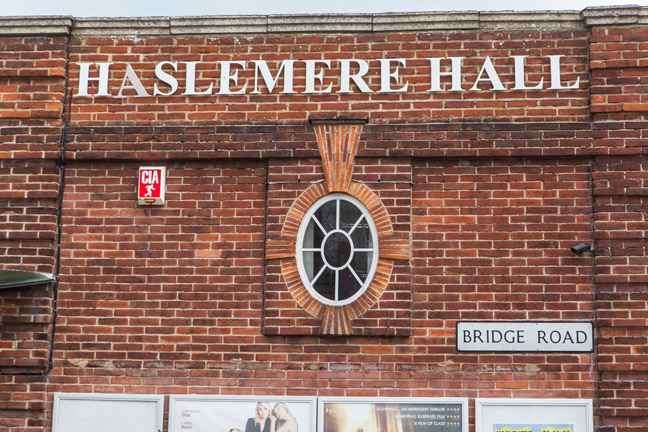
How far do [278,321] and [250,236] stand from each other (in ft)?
2.76

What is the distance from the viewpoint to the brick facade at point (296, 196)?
9.32 metres

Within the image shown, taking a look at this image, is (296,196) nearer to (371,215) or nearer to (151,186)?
(371,215)

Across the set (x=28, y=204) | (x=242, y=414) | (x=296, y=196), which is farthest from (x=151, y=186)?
(x=242, y=414)

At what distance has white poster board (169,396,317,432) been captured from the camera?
9.29 meters

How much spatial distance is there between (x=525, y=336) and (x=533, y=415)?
2.26ft

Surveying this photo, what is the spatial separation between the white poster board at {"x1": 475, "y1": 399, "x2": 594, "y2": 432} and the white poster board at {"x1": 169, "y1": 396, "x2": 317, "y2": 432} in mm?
1511

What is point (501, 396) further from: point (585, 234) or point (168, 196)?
point (168, 196)

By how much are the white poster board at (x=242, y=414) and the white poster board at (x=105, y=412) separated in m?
0.23

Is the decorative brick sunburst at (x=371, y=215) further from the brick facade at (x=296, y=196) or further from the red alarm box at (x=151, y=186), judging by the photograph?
the red alarm box at (x=151, y=186)

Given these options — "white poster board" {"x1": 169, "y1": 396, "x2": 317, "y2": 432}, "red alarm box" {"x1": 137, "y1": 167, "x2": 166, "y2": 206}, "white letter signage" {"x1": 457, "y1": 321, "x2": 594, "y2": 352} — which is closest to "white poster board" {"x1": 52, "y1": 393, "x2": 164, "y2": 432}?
"white poster board" {"x1": 169, "y1": 396, "x2": 317, "y2": 432}

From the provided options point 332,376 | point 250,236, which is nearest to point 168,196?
point 250,236

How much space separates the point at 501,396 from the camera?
9.20 m

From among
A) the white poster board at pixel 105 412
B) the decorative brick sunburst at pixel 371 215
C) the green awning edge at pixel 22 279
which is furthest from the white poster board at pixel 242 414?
the green awning edge at pixel 22 279

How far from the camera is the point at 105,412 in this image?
31.0 feet
